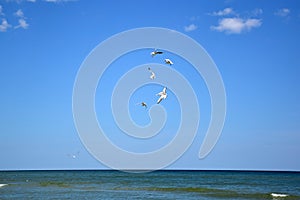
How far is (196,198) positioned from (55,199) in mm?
11248

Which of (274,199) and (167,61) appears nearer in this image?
(167,61)

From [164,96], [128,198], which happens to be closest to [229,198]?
[128,198]

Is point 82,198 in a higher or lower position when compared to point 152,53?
lower

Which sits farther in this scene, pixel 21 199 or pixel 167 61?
pixel 21 199

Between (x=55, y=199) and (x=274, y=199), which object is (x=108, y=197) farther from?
(x=274, y=199)

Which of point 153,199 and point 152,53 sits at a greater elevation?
A: point 152,53

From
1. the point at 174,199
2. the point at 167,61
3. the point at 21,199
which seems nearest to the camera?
the point at 167,61

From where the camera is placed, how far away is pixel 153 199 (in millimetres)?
36719

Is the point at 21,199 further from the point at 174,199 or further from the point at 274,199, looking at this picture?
the point at 274,199

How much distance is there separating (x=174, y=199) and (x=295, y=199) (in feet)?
32.8

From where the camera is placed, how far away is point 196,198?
3869cm

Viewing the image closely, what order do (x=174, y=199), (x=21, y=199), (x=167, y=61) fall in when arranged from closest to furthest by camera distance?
(x=167, y=61) < (x=21, y=199) < (x=174, y=199)

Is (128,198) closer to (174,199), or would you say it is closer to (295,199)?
(174,199)

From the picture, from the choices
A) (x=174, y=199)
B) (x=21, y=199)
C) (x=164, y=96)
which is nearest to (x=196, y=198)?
(x=174, y=199)
